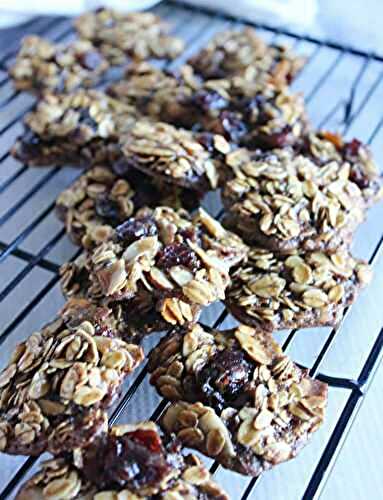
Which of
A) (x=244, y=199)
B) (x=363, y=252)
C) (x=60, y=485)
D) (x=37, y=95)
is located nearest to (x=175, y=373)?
(x=60, y=485)

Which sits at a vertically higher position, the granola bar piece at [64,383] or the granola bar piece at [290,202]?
the granola bar piece at [64,383]

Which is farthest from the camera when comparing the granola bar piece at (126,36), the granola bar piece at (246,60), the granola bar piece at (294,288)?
the granola bar piece at (126,36)

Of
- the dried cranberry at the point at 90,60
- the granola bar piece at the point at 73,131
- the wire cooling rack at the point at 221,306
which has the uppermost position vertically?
the dried cranberry at the point at 90,60

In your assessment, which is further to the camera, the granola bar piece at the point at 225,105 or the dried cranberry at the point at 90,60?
the dried cranberry at the point at 90,60

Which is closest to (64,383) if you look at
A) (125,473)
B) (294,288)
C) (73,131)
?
(125,473)

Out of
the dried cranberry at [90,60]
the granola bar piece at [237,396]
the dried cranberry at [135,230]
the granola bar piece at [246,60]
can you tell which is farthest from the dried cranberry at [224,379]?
the dried cranberry at [90,60]

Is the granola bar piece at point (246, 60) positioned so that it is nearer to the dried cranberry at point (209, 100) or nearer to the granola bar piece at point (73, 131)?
the dried cranberry at point (209, 100)

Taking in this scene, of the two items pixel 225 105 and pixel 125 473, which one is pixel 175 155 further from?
pixel 125 473

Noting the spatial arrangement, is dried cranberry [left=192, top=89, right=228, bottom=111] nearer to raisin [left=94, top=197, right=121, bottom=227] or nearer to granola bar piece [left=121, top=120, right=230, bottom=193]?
granola bar piece [left=121, top=120, right=230, bottom=193]
